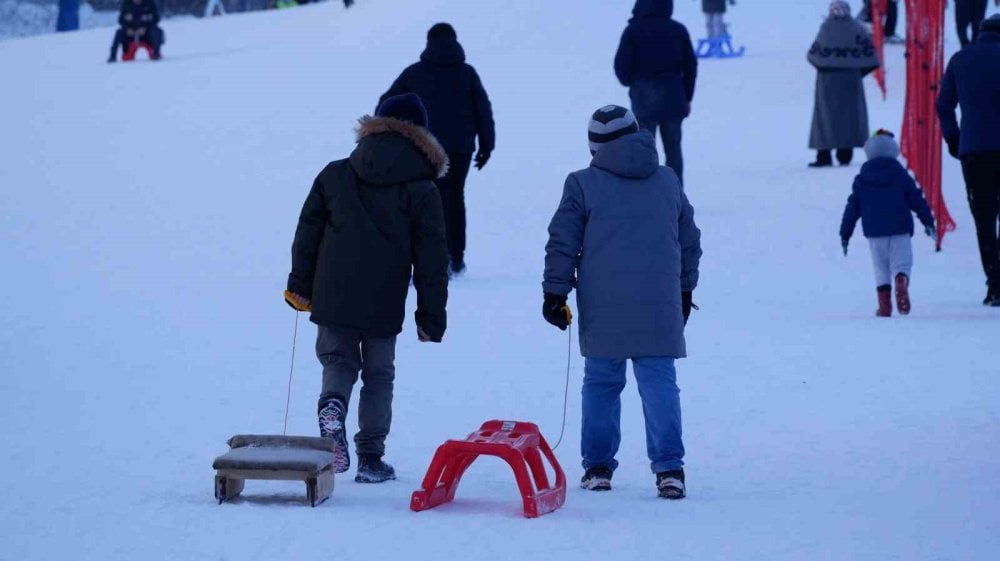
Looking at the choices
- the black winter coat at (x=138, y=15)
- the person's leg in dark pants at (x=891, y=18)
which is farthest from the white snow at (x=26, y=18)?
the person's leg in dark pants at (x=891, y=18)

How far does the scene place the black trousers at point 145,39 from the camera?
25.4 meters

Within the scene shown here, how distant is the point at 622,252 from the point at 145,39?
20795mm

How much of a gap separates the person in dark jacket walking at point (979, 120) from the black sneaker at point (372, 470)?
4.84 m

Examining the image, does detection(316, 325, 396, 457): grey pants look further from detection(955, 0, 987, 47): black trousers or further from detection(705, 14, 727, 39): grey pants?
detection(705, 14, 727, 39): grey pants

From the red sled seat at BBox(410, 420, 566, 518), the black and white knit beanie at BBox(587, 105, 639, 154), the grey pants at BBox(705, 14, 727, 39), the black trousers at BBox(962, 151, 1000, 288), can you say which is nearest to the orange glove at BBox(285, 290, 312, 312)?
the red sled seat at BBox(410, 420, 566, 518)

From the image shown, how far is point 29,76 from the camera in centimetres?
2336

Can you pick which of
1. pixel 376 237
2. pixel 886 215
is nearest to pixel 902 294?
pixel 886 215

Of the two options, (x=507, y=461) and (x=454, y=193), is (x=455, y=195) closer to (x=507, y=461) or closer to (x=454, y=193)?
(x=454, y=193)

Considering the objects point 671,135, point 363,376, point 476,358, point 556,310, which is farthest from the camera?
point 671,135

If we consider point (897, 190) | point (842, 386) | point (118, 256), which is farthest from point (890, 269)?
point (118, 256)

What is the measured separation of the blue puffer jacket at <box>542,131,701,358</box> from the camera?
19.1ft

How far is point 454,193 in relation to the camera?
10.8 meters

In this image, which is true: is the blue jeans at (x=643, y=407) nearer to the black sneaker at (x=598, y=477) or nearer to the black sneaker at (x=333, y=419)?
the black sneaker at (x=598, y=477)

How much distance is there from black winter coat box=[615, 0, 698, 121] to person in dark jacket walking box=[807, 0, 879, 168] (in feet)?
10.1
